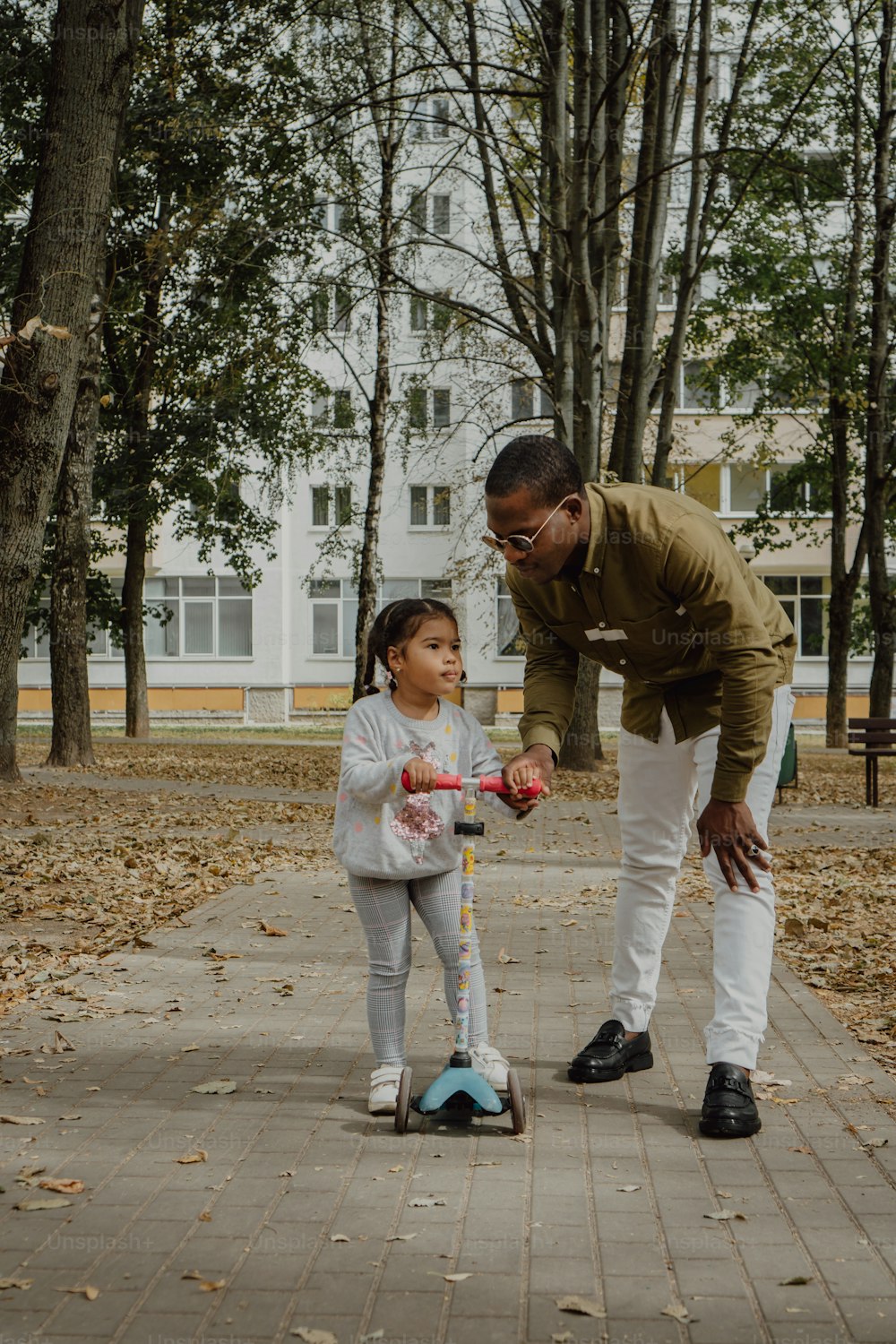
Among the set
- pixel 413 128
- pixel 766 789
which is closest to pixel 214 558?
pixel 413 128

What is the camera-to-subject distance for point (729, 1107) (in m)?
4.38

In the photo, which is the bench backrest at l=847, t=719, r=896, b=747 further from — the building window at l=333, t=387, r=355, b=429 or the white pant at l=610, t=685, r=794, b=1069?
the building window at l=333, t=387, r=355, b=429

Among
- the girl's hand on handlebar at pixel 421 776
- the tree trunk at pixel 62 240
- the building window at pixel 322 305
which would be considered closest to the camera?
the girl's hand on handlebar at pixel 421 776

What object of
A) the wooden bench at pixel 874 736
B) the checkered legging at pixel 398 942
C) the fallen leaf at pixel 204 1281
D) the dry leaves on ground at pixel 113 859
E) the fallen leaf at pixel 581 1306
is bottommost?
the dry leaves on ground at pixel 113 859

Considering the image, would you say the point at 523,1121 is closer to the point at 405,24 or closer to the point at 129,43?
the point at 129,43

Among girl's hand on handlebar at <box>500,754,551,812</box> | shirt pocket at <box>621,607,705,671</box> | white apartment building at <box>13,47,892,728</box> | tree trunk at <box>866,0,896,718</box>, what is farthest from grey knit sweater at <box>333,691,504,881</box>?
white apartment building at <box>13,47,892,728</box>

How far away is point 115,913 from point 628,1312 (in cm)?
608

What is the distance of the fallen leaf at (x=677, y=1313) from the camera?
308 cm

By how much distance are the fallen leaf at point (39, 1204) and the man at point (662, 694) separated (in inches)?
66.3

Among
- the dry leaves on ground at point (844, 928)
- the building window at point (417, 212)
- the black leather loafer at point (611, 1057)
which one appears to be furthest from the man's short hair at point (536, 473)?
the building window at point (417, 212)

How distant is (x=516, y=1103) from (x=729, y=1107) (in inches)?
24.1

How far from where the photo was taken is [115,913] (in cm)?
875

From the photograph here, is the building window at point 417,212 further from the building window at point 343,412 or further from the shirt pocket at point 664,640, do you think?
the shirt pocket at point 664,640

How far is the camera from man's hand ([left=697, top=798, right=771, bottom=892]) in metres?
4.43
